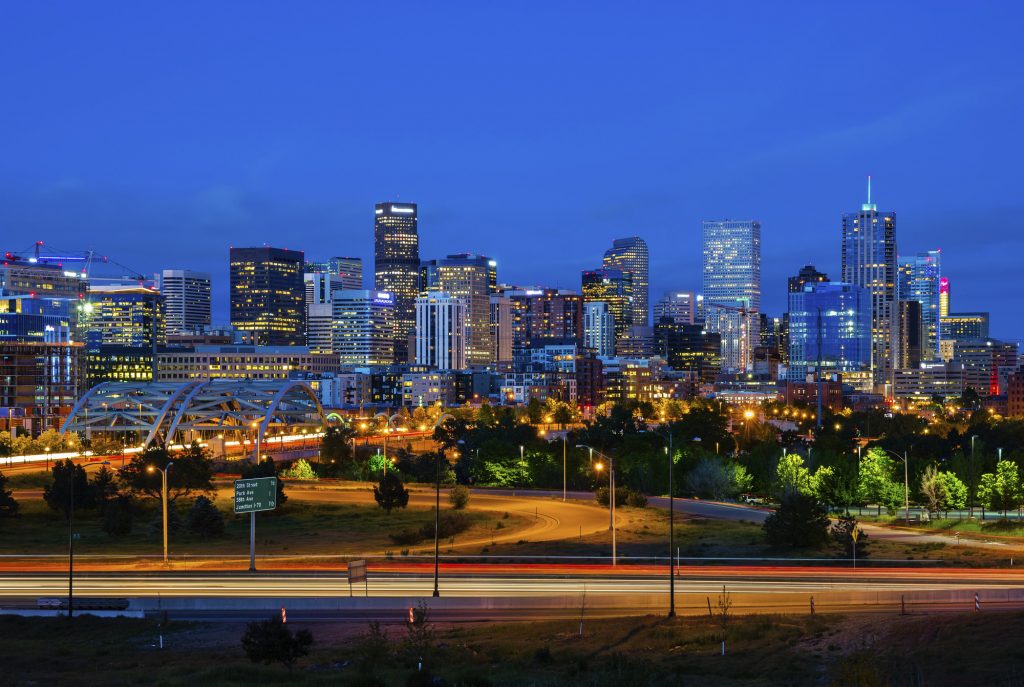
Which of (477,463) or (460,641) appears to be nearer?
(460,641)

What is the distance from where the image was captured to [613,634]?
40562 mm

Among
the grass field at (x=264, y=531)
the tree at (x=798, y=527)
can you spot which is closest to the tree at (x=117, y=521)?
the grass field at (x=264, y=531)

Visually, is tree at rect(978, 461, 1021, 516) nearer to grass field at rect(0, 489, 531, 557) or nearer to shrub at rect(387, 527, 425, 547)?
grass field at rect(0, 489, 531, 557)

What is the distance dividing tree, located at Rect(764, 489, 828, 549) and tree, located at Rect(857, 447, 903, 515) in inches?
1117

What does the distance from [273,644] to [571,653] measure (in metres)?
9.47

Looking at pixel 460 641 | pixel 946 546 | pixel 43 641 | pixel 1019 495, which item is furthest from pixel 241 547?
pixel 1019 495

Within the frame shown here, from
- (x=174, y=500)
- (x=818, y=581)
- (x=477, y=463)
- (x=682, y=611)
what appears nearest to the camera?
(x=682, y=611)

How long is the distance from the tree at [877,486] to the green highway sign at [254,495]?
5369 centimetres

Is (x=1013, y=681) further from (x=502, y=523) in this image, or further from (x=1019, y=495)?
(x=1019, y=495)

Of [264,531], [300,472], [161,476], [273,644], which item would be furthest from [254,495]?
[300,472]

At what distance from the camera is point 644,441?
122000 millimetres

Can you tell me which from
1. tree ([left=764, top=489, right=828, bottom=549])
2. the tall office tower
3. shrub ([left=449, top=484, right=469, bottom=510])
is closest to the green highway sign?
shrub ([left=449, top=484, right=469, bottom=510])

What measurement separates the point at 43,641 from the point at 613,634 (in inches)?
814

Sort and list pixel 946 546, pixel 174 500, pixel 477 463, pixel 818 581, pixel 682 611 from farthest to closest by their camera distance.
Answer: pixel 477 463
pixel 174 500
pixel 946 546
pixel 818 581
pixel 682 611
